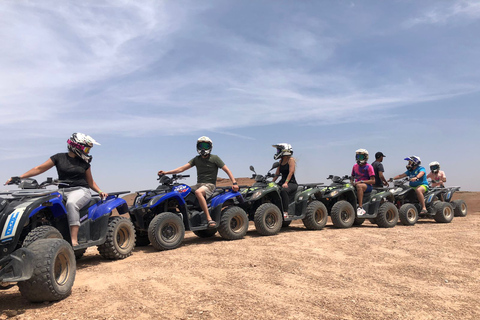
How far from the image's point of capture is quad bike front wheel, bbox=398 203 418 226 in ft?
38.7

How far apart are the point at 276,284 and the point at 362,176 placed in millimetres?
7431

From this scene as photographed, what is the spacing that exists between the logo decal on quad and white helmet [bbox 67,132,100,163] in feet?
6.84

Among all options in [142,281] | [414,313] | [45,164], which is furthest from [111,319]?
[45,164]

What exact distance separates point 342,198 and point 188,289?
25.0 ft

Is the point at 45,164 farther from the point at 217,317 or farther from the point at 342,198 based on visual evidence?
the point at 342,198

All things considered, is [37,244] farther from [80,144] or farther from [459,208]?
[459,208]

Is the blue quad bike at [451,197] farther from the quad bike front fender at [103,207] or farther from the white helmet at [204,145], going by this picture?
the quad bike front fender at [103,207]

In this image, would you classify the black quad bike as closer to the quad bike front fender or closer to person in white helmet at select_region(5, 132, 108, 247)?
the quad bike front fender

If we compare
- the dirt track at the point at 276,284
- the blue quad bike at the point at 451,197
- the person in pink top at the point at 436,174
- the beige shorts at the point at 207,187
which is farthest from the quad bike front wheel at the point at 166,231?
the person in pink top at the point at 436,174

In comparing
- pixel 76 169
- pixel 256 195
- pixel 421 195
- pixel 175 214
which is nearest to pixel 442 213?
pixel 421 195

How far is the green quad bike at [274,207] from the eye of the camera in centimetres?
916

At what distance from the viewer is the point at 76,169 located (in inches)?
251

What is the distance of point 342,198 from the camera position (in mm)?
11516

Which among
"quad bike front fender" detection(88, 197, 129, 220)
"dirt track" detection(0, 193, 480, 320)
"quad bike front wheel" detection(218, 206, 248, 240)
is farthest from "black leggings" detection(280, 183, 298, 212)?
"quad bike front fender" detection(88, 197, 129, 220)
